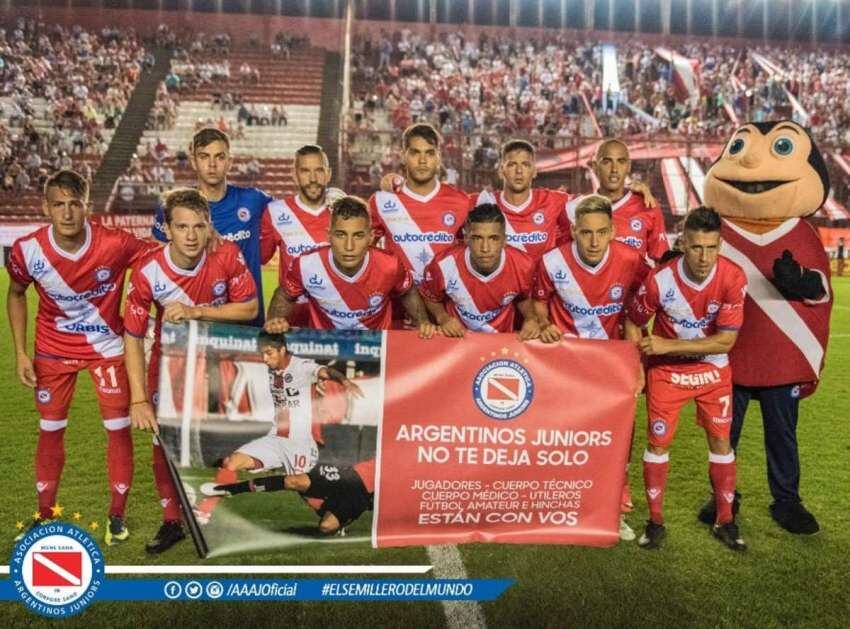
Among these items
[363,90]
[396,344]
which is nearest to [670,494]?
[396,344]

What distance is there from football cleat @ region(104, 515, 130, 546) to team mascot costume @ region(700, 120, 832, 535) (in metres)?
3.01

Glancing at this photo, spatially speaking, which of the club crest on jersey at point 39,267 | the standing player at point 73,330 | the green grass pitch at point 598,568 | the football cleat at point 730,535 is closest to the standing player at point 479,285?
the green grass pitch at point 598,568

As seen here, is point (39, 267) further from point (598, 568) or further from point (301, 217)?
point (598, 568)

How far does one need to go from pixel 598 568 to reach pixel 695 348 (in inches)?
43.8

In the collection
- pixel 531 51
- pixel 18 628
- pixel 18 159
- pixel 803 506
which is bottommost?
pixel 18 628

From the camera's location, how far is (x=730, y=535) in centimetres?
373

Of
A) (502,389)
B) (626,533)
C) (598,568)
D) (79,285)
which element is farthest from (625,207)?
(79,285)

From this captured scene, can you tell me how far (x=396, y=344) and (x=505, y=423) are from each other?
0.58m

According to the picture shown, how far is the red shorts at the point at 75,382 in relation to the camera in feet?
12.1

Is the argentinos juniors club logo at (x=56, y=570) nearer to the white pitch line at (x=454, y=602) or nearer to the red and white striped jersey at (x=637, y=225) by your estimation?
→ the white pitch line at (x=454, y=602)

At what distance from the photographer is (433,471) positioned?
3.28m

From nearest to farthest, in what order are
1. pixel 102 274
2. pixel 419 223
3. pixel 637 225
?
1. pixel 102 274
2. pixel 419 223
3. pixel 637 225

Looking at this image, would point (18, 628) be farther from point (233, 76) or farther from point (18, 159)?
point (233, 76)

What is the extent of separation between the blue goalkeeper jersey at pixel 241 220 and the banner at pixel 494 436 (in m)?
1.40
